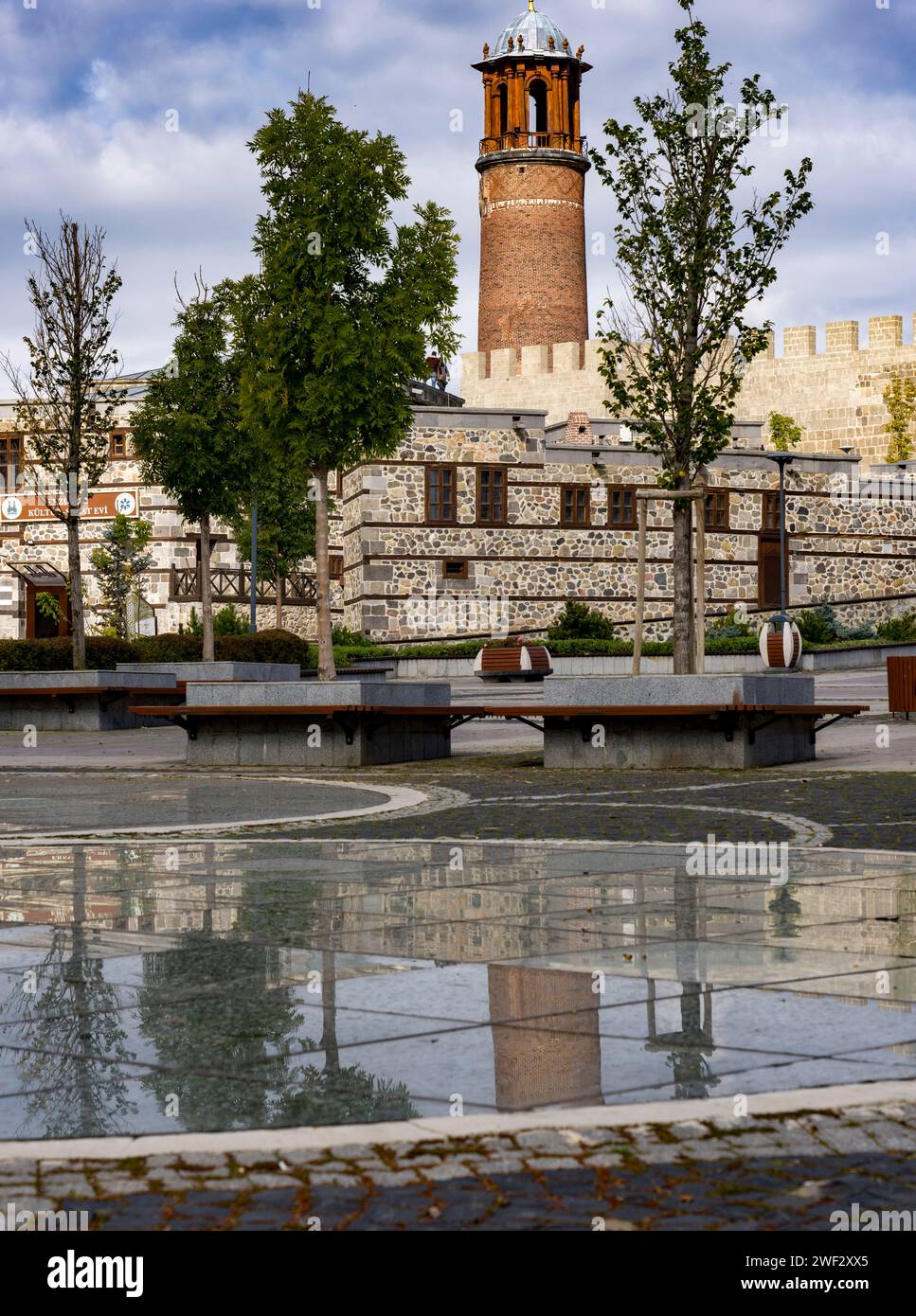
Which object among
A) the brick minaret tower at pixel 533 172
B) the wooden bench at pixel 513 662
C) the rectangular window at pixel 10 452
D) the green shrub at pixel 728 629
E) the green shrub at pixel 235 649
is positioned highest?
the brick minaret tower at pixel 533 172

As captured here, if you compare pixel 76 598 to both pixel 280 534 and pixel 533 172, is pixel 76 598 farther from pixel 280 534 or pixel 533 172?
pixel 533 172

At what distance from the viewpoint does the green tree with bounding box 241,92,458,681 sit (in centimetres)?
2197

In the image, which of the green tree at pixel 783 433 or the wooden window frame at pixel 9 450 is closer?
the wooden window frame at pixel 9 450

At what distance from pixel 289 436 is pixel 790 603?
1120 inches

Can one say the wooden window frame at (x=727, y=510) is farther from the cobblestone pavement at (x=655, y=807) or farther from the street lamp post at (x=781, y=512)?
the cobblestone pavement at (x=655, y=807)

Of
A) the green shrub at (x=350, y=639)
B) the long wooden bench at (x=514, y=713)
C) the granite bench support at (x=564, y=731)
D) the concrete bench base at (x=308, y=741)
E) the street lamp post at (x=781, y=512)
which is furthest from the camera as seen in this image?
the green shrub at (x=350, y=639)

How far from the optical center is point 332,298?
22.5m

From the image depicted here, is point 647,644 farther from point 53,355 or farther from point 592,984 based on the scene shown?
point 592,984

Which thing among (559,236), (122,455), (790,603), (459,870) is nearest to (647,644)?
(790,603)

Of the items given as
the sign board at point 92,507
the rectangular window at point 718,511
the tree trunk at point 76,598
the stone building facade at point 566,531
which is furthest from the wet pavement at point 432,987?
the sign board at point 92,507

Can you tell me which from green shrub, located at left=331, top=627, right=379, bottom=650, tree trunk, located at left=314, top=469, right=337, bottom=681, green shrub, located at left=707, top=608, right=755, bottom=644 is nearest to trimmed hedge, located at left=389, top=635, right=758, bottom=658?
green shrub, located at left=707, top=608, right=755, bottom=644

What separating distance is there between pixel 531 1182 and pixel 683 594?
16.0 meters

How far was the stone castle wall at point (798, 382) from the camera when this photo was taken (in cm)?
6881

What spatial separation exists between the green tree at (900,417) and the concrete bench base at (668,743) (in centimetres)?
5162
